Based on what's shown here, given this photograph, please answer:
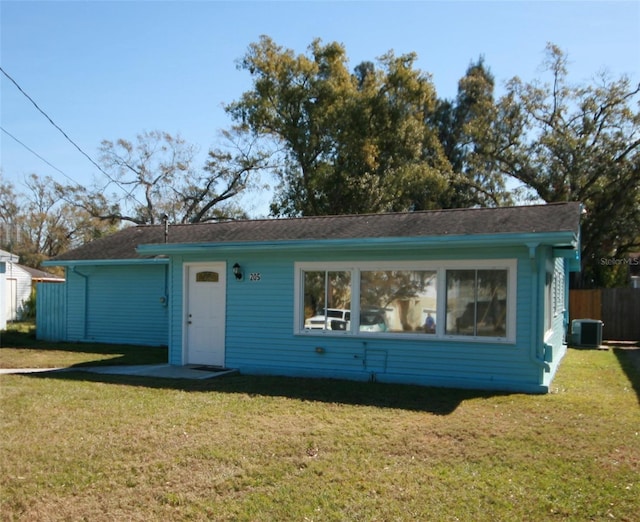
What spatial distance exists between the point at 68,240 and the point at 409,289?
41.4 metres

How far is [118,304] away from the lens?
626 inches

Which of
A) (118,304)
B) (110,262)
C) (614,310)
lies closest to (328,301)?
(110,262)

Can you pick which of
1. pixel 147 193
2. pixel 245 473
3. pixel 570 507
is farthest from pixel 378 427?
pixel 147 193

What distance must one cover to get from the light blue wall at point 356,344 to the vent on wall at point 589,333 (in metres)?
8.02

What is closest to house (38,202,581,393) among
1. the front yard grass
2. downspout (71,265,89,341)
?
the front yard grass

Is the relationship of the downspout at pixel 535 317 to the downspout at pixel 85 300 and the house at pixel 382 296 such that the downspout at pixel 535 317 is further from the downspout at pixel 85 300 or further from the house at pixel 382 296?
the downspout at pixel 85 300

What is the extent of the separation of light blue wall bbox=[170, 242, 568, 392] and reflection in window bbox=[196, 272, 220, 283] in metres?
0.31

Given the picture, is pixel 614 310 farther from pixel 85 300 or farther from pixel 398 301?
pixel 85 300

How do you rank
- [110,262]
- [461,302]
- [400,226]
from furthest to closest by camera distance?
[110,262] → [400,226] → [461,302]

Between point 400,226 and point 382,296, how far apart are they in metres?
1.52

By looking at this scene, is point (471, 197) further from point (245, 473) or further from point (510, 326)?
point (245, 473)

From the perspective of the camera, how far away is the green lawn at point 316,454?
4.59m

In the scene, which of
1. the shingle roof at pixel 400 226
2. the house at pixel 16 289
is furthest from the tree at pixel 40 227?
the shingle roof at pixel 400 226

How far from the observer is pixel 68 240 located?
45.2m
